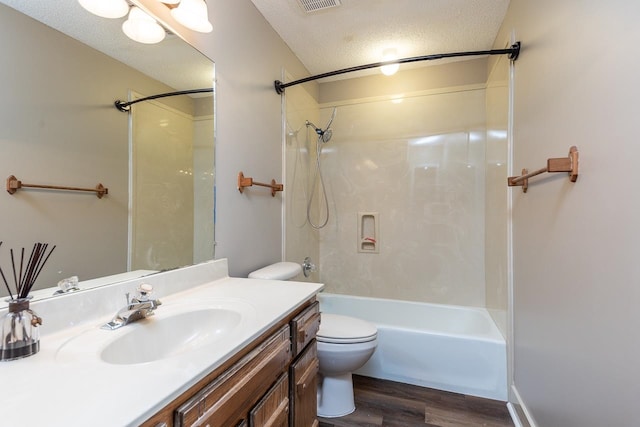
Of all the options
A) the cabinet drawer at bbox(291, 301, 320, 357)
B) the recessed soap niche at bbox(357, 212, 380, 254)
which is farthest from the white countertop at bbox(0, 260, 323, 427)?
the recessed soap niche at bbox(357, 212, 380, 254)

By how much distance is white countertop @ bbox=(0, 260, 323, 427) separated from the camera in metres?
0.45

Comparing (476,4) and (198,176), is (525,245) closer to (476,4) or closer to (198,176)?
(476,4)

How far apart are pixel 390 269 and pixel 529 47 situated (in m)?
1.85

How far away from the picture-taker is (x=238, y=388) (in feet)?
2.37

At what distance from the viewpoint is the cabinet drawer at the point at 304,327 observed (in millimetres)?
1071

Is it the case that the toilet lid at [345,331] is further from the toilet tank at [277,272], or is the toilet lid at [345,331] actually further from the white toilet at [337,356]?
the toilet tank at [277,272]

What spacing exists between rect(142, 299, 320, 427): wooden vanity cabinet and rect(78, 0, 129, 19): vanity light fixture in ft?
3.85

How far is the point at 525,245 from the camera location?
4.81 ft

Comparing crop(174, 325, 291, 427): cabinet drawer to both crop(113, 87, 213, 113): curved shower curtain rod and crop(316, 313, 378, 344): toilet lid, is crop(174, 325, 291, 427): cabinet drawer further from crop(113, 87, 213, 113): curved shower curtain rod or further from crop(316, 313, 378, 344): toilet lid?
crop(113, 87, 213, 113): curved shower curtain rod

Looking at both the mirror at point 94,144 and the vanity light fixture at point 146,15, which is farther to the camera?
the vanity light fixture at point 146,15

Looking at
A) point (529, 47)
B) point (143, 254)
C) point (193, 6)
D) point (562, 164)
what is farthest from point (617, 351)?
point (193, 6)

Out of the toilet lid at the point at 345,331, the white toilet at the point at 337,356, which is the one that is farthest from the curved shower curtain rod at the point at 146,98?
the toilet lid at the point at 345,331

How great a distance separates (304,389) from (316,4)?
2038mm

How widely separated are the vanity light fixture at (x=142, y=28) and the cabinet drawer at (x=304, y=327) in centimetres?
121
